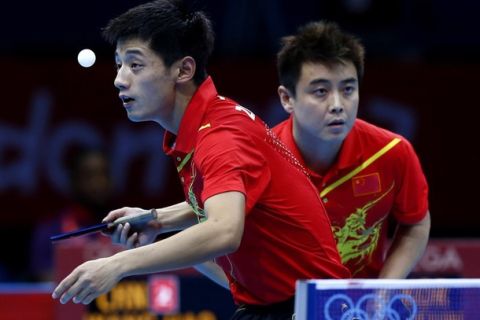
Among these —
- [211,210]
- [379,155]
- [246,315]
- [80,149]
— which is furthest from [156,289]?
[211,210]

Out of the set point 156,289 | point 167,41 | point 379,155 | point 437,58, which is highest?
point 437,58

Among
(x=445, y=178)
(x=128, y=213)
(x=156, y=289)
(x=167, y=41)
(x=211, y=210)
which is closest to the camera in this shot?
(x=211, y=210)

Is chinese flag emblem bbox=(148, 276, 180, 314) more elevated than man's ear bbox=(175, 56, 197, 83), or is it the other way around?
man's ear bbox=(175, 56, 197, 83)

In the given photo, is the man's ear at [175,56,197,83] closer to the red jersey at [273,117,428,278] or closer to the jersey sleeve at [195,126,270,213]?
the jersey sleeve at [195,126,270,213]

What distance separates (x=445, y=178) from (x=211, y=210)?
5.84 m

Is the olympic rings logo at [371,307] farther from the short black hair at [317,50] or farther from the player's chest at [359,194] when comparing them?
the short black hair at [317,50]

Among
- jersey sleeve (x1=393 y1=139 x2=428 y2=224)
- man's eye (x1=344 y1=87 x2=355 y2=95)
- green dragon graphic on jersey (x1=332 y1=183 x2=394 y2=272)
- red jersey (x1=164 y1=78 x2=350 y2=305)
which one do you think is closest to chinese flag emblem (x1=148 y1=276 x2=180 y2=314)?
green dragon graphic on jersey (x1=332 y1=183 x2=394 y2=272)

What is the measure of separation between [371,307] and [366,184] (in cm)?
165

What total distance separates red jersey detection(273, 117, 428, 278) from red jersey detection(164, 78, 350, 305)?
879 mm

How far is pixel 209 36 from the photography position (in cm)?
403

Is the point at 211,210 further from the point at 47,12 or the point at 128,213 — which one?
the point at 47,12

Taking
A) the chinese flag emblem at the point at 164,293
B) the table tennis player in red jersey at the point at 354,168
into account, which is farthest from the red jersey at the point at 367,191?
the chinese flag emblem at the point at 164,293

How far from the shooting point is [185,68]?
3920 millimetres

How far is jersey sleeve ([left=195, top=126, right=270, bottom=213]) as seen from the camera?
11.2ft
